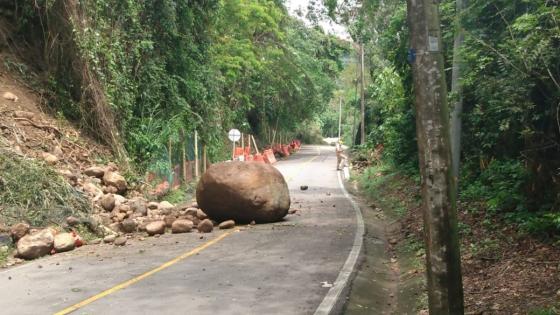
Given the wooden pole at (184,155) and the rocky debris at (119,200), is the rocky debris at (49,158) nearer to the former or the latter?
the rocky debris at (119,200)

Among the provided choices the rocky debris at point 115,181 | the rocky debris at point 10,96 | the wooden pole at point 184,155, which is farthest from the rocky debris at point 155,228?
the wooden pole at point 184,155

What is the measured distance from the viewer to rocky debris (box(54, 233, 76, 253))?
11242mm

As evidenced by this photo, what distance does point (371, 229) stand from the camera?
47.3 feet

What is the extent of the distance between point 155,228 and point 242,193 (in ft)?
7.32

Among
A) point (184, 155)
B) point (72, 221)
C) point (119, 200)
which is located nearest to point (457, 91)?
point (72, 221)

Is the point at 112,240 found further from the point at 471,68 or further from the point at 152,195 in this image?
the point at 471,68

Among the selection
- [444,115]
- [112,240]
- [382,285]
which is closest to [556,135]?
[382,285]

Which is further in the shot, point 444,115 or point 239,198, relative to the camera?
point 239,198

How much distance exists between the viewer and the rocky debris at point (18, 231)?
1118 cm

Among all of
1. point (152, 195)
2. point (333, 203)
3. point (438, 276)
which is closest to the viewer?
point (438, 276)

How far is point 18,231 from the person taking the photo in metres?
11.2

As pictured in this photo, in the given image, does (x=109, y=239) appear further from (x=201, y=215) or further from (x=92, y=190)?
(x=201, y=215)

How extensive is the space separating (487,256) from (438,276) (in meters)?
3.89

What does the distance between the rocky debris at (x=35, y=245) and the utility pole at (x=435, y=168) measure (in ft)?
26.4
